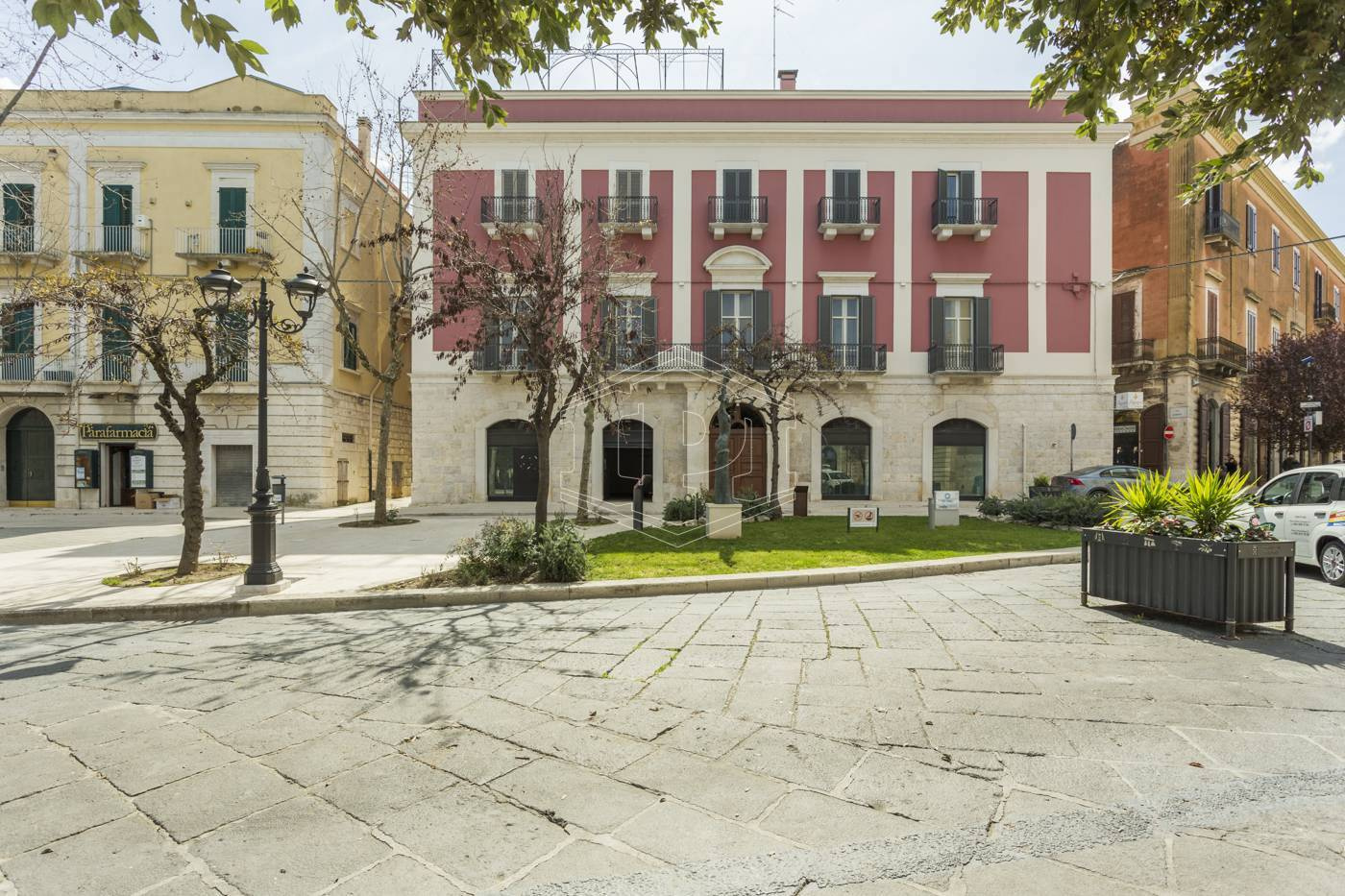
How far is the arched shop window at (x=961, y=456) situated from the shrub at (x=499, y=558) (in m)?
16.2

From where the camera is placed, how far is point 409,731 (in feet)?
11.6

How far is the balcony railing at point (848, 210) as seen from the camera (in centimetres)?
2034

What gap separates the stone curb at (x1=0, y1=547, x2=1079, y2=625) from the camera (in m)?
6.76

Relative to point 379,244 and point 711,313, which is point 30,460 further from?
point 711,313

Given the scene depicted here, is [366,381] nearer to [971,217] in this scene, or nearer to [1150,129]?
[971,217]

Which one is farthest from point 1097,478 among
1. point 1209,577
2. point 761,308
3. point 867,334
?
point 1209,577

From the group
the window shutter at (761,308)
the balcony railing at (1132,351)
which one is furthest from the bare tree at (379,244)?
the balcony railing at (1132,351)

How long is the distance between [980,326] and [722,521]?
13.6 metres

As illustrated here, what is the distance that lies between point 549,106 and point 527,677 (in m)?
20.6

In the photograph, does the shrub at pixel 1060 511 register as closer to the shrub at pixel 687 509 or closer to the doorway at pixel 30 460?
the shrub at pixel 687 509

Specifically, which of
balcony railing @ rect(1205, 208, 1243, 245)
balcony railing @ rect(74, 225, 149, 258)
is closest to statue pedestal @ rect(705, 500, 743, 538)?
balcony railing @ rect(74, 225, 149, 258)

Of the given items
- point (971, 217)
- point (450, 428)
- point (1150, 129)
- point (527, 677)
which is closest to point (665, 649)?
point (527, 677)

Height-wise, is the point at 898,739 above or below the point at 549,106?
below

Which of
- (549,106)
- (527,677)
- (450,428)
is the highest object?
(549,106)
